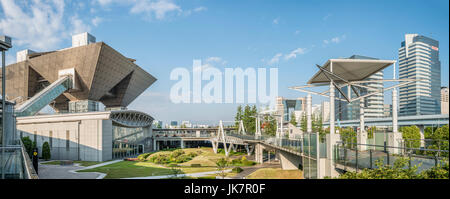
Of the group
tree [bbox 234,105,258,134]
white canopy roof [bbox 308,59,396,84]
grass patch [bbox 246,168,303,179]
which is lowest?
grass patch [bbox 246,168,303,179]

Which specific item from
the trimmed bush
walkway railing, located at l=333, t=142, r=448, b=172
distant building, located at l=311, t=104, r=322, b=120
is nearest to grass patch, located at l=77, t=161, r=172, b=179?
the trimmed bush

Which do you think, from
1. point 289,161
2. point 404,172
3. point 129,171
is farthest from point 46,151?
point 404,172

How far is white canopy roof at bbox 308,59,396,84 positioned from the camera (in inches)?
500

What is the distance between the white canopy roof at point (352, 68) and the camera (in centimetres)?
1269

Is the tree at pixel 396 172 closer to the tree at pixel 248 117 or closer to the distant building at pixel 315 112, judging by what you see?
the distant building at pixel 315 112

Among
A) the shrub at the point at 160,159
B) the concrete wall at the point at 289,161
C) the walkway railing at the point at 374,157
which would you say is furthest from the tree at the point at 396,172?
the shrub at the point at 160,159

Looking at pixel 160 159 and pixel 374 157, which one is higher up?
pixel 374 157

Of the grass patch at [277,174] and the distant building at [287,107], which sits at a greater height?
the distant building at [287,107]

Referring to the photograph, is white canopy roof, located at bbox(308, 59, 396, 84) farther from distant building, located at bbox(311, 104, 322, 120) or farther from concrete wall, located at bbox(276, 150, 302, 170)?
distant building, located at bbox(311, 104, 322, 120)

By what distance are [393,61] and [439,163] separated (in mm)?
8423

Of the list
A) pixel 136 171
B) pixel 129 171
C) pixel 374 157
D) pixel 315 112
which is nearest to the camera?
pixel 374 157

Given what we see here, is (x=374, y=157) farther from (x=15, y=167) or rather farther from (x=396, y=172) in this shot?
(x=15, y=167)

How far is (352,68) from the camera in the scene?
1363 cm

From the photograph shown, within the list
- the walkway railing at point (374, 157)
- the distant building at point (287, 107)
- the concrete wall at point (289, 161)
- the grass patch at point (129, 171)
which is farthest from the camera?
the distant building at point (287, 107)
